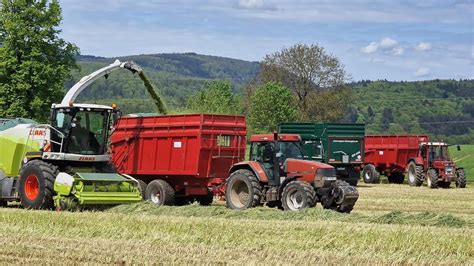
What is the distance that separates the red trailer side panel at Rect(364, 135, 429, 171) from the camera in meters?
35.8

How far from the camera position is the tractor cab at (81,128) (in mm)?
17297

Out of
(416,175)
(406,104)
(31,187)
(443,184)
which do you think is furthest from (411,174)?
(406,104)

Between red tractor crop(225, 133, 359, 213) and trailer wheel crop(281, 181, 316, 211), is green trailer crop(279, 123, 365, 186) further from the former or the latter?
trailer wheel crop(281, 181, 316, 211)

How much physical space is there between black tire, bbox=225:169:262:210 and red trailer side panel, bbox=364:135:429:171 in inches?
757

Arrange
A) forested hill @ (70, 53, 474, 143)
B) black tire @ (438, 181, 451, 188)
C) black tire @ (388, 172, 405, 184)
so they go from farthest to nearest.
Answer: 1. forested hill @ (70, 53, 474, 143)
2. black tire @ (388, 172, 405, 184)
3. black tire @ (438, 181, 451, 188)

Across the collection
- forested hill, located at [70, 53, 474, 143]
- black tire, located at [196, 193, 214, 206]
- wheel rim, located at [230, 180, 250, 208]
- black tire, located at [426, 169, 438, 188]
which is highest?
forested hill, located at [70, 53, 474, 143]

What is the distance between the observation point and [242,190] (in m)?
18.0

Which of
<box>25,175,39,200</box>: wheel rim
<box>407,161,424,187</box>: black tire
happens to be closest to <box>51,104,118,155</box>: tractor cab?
<box>25,175,39,200</box>: wheel rim

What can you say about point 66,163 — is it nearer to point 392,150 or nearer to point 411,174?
point 411,174

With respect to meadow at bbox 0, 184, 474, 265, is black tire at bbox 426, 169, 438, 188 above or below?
above

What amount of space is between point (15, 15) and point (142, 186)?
19.5 metres

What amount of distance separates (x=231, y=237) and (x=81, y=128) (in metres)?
7.27

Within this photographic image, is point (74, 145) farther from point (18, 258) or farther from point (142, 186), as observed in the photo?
point (18, 258)

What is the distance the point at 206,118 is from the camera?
61.4ft
